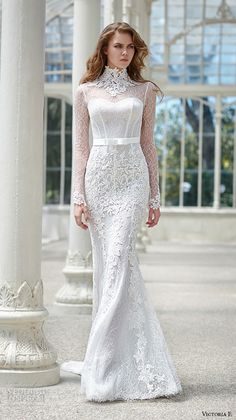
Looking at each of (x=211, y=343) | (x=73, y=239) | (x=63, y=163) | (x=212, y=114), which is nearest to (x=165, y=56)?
(x=212, y=114)

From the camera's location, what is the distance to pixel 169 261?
1873cm

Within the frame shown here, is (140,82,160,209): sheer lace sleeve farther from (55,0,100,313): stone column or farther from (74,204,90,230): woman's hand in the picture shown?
(55,0,100,313): stone column

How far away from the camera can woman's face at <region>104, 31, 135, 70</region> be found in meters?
5.15

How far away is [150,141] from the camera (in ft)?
17.5

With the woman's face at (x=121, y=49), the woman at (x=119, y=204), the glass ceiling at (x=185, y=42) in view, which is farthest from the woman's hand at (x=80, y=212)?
the glass ceiling at (x=185, y=42)

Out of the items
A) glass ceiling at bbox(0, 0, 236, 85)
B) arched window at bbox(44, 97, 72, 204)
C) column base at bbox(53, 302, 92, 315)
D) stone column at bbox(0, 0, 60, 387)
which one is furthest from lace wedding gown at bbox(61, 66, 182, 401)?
arched window at bbox(44, 97, 72, 204)

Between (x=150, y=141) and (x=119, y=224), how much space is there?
479mm

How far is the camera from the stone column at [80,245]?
9.04 metres

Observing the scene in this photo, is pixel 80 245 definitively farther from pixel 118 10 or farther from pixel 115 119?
pixel 115 119

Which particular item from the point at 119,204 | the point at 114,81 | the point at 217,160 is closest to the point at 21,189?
the point at 119,204

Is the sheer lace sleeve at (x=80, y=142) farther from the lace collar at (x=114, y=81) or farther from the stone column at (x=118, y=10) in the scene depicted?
A: the stone column at (x=118, y=10)

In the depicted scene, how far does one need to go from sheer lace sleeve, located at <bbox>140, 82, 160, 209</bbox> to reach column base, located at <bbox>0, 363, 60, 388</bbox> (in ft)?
3.22

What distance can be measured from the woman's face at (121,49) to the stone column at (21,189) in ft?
1.24

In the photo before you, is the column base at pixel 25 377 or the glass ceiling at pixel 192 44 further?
the glass ceiling at pixel 192 44
